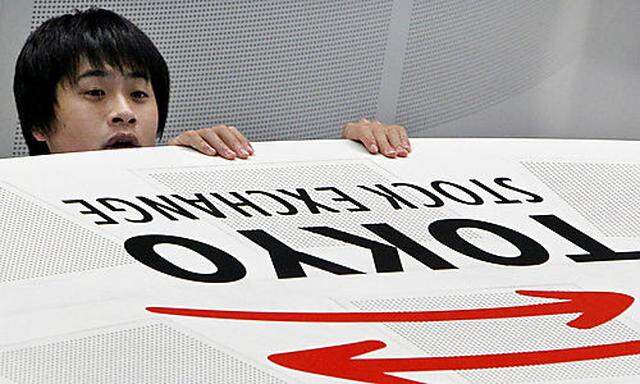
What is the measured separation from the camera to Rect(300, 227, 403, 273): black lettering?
1.21 meters

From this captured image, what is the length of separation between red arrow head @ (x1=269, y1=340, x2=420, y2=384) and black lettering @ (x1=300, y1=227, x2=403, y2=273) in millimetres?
162

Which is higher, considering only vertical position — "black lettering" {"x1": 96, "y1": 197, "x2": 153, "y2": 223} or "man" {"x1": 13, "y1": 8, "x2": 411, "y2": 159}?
"man" {"x1": 13, "y1": 8, "x2": 411, "y2": 159}

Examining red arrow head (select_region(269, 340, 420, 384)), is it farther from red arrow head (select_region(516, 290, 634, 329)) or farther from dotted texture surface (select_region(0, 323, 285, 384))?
red arrow head (select_region(516, 290, 634, 329))

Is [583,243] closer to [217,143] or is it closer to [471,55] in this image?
[217,143]

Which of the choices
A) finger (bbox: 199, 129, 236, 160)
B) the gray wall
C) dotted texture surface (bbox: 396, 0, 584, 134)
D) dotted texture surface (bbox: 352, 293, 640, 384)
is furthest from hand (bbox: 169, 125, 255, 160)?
dotted texture surface (bbox: 396, 0, 584, 134)

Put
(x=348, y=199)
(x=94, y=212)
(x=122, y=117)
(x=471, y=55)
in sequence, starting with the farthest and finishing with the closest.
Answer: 1. (x=471, y=55)
2. (x=122, y=117)
3. (x=348, y=199)
4. (x=94, y=212)

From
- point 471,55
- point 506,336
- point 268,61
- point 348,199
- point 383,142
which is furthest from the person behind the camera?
point 471,55

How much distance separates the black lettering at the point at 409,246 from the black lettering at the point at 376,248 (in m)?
0.02

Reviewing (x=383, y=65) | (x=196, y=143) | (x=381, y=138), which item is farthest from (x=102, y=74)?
(x=383, y=65)

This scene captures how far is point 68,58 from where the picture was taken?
1.70 m

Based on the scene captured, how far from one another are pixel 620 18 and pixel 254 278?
1.48 metres

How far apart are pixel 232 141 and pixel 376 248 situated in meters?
0.26

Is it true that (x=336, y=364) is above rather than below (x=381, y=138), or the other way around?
below

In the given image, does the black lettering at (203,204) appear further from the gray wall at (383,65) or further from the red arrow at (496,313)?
the gray wall at (383,65)
